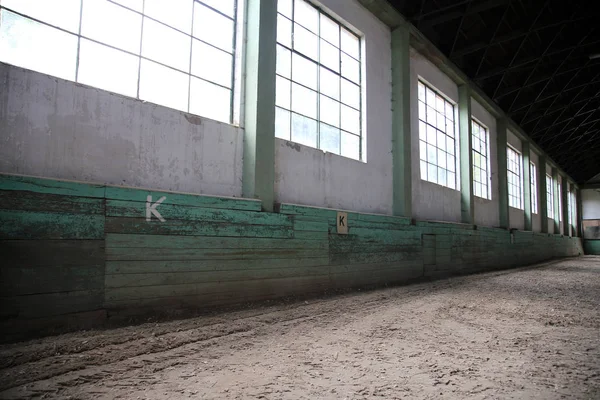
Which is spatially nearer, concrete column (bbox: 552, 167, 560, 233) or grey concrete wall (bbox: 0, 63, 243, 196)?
grey concrete wall (bbox: 0, 63, 243, 196)

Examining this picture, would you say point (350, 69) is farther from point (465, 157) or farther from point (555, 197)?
point (555, 197)

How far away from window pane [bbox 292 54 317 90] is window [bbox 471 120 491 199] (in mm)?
8407

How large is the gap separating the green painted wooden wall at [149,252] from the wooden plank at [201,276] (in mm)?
11

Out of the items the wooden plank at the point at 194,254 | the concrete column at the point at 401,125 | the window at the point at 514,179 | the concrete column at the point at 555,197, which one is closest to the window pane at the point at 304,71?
the concrete column at the point at 401,125

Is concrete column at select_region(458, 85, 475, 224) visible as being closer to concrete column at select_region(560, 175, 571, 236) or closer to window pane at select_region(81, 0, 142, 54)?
window pane at select_region(81, 0, 142, 54)

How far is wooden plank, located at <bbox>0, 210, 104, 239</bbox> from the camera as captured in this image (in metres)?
3.21

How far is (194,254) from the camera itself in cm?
451

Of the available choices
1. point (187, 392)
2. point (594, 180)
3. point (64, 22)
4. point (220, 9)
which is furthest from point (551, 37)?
point (594, 180)

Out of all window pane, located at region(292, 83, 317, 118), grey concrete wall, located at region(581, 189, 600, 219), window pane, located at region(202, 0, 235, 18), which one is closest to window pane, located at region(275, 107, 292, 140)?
window pane, located at region(292, 83, 317, 118)

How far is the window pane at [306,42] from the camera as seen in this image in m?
6.71

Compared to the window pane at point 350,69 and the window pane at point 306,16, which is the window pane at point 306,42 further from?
the window pane at point 350,69

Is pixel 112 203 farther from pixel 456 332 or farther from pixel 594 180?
pixel 594 180

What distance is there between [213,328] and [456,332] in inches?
96.5

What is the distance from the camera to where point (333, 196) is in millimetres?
7137
